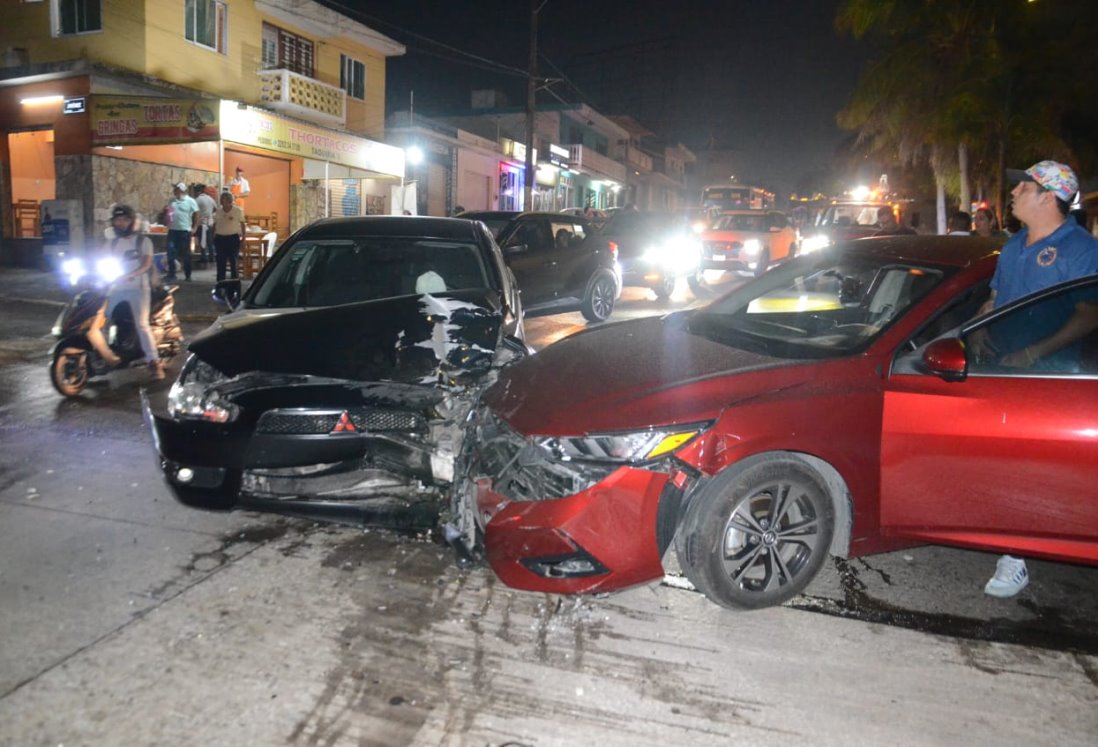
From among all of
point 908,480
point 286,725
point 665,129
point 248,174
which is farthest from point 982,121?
point 665,129

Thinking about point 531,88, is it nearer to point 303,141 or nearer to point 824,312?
point 303,141

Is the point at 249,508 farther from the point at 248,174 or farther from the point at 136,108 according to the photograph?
the point at 248,174

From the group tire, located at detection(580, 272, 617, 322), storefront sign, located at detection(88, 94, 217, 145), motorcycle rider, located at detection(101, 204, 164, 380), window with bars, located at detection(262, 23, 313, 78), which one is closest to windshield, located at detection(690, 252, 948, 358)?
motorcycle rider, located at detection(101, 204, 164, 380)

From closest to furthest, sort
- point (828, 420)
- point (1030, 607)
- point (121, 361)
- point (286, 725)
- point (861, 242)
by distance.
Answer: point (286, 725) < point (828, 420) < point (1030, 607) < point (861, 242) < point (121, 361)

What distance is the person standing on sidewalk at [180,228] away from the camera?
14923 mm

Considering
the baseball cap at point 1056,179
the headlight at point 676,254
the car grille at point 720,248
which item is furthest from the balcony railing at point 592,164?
the baseball cap at point 1056,179

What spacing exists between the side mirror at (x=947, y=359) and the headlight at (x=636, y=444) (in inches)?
39.2

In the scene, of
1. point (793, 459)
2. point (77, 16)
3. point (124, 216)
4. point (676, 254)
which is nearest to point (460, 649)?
point (793, 459)

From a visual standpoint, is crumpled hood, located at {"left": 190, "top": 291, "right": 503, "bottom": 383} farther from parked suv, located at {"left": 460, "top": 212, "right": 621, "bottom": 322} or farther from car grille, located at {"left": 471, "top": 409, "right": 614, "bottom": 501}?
parked suv, located at {"left": 460, "top": 212, "right": 621, "bottom": 322}

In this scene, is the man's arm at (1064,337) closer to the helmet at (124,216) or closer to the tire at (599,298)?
the helmet at (124,216)

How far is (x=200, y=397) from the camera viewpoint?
13.4ft

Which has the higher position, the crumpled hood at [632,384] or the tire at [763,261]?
the tire at [763,261]

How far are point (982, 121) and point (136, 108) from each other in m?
20.2

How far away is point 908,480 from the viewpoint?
11.5 feet
